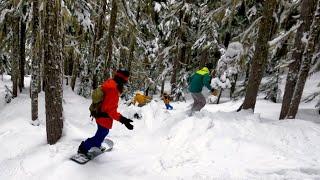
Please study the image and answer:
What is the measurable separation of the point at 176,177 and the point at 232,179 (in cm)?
97

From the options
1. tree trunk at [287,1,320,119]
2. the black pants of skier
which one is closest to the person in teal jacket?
the black pants of skier

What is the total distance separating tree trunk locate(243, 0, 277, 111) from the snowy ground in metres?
1.07

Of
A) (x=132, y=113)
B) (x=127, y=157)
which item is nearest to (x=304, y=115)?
(x=132, y=113)

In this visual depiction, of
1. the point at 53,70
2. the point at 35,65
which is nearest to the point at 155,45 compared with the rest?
the point at 35,65

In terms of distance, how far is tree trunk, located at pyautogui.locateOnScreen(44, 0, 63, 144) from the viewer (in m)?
7.92

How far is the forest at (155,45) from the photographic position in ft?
30.3

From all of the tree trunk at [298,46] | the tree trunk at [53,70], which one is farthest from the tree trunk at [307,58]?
the tree trunk at [53,70]

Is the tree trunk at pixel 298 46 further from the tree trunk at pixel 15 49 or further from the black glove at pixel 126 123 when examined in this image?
the tree trunk at pixel 15 49

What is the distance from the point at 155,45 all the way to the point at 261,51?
15596mm

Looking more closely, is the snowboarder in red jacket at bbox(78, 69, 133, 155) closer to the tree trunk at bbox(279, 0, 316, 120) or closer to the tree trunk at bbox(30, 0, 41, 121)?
the tree trunk at bbox(279, 0, 316, 120)

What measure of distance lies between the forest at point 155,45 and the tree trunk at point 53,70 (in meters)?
0.02

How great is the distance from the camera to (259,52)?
10617mm

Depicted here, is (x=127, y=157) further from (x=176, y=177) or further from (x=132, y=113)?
(x=132, y=113)

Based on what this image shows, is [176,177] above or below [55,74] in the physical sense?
below
